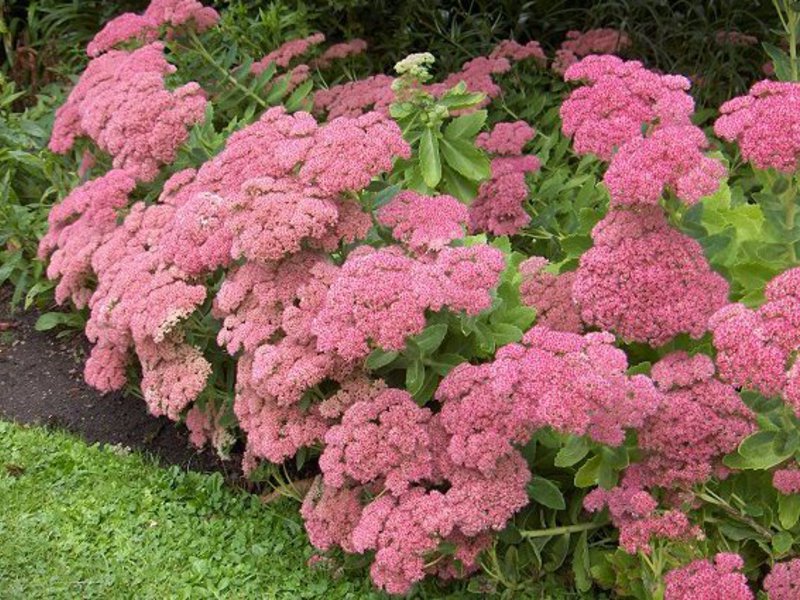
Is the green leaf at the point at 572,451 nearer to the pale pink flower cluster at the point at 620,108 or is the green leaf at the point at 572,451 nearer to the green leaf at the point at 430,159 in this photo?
the pale pink flower cluster at the point at 620,108

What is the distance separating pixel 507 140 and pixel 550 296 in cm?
132

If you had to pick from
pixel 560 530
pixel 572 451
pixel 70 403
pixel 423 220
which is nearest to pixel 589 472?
pixel 572 451

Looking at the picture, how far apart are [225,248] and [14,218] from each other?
7.10ft

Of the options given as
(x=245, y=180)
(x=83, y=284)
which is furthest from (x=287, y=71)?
Result: (x=245, y=180)

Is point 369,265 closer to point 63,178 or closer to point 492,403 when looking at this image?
point 492,403

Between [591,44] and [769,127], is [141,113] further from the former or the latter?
[769,127]

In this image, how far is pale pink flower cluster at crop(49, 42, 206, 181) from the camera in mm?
4199

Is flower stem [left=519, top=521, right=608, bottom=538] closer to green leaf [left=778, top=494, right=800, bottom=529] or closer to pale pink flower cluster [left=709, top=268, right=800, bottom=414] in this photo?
green leaf [left=778, top=494, right=800, bottom=529]

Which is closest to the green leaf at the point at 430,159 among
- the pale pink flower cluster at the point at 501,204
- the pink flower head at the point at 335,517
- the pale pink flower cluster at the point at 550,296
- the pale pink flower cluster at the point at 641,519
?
the pale pink flower cluster at the point at 501,204

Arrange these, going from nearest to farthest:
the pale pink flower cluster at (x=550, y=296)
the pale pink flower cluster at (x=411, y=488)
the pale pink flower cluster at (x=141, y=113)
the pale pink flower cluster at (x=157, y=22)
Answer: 1. the pale pink flower cluster at (x=411, y=488)
2. the pale pink flower cluster at (x=550, y=296)
3. the pale pink flower cluster at (x=141, y=113)
4. the pale pink flower cluster at (x=157, y=22)

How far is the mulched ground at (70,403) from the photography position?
169 inches

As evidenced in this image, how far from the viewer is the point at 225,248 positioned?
3.48 m

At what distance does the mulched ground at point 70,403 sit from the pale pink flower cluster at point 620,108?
1.87 meters

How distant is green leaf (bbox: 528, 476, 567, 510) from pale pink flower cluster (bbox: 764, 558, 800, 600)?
58cm
